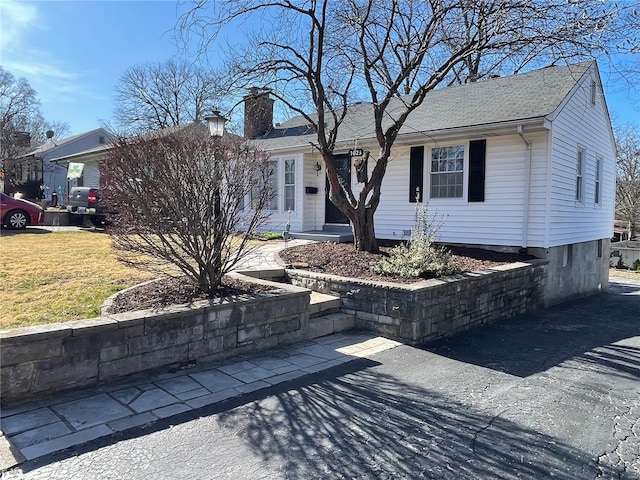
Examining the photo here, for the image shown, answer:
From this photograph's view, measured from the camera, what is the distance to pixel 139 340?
3.87 meters

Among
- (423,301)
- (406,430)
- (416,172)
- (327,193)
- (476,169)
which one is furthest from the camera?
(327,193)

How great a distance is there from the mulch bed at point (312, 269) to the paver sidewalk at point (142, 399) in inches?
32.6

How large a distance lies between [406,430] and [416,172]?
8193mm

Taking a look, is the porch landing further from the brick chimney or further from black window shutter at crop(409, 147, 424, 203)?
the brick chimney

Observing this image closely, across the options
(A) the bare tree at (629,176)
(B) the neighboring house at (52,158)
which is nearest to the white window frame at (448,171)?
(A) the bare tree at (629,176)

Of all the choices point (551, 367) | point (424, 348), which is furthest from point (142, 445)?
point (551, 367)

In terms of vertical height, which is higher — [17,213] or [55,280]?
[17,213]

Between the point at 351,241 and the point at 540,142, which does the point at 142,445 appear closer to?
the point at 351,241

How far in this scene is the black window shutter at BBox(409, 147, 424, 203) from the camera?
10.5 m

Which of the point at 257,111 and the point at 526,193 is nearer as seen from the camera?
the point at 526,193

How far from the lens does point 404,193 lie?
1086 cm

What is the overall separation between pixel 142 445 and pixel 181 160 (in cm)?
282

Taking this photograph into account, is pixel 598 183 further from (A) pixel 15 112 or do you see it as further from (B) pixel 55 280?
(A) pixel 15 112

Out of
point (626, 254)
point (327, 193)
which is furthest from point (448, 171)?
point (626, 254)
